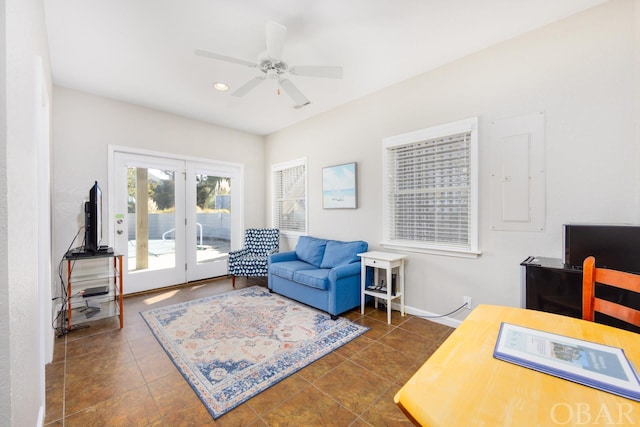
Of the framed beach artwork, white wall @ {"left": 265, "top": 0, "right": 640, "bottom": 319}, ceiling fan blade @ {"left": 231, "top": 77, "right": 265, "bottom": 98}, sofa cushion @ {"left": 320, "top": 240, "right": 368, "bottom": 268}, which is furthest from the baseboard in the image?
ceiling fan blade @ {"left": 231, "top": 77, "right": 265, "bottom": 98}

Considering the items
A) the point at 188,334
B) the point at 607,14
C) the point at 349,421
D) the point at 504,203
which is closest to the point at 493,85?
the point at 607,14

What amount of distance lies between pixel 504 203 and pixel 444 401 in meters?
2.36

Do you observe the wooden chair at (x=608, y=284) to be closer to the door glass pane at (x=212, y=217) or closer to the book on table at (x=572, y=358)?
the book on table at (x=572, y=358)

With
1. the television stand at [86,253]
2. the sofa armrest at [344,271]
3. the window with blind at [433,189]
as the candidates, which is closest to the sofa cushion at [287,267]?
the sofa armrest at [344,271]

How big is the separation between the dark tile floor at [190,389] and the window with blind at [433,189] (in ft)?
3.24

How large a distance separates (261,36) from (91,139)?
2.81 m

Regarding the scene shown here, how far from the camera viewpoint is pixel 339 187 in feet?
12.8

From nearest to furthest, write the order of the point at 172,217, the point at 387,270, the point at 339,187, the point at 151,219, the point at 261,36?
the point at 261,36 → the point at 387,270 → the point at 339,187 → the point at 151,219 → the point at 172,217

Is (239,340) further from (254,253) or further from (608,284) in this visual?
(608,284)

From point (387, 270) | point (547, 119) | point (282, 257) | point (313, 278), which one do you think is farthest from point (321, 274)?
point (547, 119)

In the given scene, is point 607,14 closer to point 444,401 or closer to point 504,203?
point 504,203

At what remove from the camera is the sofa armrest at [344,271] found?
297 cm

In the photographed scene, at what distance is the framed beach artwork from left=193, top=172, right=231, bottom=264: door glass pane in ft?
6.42

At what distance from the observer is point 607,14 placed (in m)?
2.00
